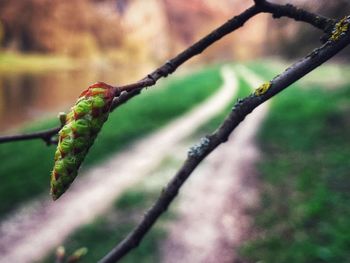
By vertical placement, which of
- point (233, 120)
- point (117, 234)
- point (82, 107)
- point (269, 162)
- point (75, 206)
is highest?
point (82, 107)

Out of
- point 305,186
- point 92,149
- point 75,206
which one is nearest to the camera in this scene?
point 305,186

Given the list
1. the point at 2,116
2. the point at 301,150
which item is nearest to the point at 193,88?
the point at 2,116

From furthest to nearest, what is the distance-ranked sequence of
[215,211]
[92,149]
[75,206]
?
1. [92,149]
2. [75,206]
3. [215,211]

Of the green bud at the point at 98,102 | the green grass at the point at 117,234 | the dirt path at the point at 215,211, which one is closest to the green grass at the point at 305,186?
the dirt path at the point at 215,211

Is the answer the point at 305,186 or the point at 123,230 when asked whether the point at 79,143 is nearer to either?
the point at 123,230

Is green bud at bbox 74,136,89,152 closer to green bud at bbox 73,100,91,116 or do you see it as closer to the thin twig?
green bud at bbox 73,100,91,116

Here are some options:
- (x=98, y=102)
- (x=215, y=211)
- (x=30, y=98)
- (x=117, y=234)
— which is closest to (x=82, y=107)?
(x=98, y=102)

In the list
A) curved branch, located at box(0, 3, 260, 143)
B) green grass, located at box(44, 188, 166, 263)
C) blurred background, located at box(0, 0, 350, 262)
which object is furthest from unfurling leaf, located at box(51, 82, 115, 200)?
green grass, located at box(44, 188, 166, 263)

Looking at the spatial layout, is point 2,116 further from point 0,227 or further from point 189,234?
point 189,234
